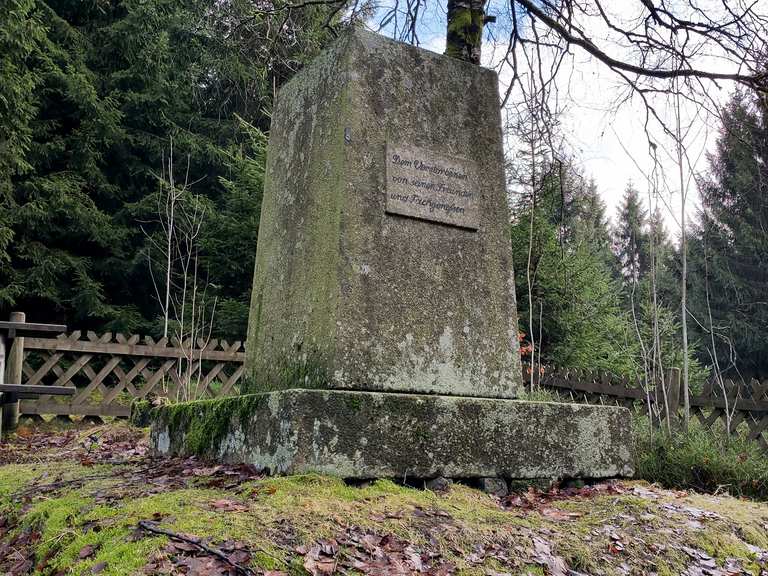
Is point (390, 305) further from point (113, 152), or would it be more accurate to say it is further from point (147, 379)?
point (113, 152)

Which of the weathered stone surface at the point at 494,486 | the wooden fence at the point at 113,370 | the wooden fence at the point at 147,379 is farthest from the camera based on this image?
the wooden fence at the point at 113,370

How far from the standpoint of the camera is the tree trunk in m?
4.80

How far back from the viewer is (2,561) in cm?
270

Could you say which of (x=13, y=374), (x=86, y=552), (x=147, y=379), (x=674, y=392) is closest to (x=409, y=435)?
(x=86, y=552)

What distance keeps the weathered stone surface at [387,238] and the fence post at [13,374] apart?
565 cm

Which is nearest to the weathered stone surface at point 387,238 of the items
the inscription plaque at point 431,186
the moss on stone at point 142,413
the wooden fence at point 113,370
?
the inscription plaque at point 431,186

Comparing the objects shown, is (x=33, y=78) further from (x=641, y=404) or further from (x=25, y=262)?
(x=641, y=404)

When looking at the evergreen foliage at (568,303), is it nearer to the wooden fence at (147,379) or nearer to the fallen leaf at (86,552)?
the wooden fence at (147,379)

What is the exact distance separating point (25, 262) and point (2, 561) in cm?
1141

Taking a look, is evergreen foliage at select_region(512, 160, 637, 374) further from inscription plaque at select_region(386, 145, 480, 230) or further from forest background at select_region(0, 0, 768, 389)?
inscription plaque at select_region(386, 145, 480, 230)

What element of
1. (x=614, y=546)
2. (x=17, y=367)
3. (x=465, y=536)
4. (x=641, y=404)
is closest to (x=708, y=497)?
(x=614, y=546)

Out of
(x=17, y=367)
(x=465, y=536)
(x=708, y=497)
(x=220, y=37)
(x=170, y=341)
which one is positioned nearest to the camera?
(x=465, y=536)

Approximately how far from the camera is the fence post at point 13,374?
27.9 ft

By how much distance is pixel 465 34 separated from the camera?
15.8 feet
